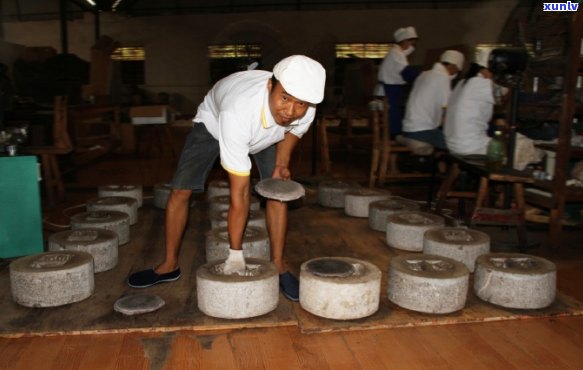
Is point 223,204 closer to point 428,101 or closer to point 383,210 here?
point 383,210

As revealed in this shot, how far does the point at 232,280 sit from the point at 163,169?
17.6 ft

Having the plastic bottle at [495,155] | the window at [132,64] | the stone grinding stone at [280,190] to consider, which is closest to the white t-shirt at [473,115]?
the plastic bottle at [495,155]

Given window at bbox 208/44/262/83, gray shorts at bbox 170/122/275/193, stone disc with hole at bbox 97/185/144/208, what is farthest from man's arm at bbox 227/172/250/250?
window at bbox 208/44/262/83

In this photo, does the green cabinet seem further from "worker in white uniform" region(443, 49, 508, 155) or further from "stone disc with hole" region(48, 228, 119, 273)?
"worker in white uniform" region(443, 49, 508, 155)

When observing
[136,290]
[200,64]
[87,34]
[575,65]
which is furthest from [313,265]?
[87,34]

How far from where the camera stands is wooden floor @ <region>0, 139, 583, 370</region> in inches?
93.1

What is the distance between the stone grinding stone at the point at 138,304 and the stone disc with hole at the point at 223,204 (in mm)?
1522

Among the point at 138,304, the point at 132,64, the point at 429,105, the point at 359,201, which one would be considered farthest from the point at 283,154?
the point at 132,64

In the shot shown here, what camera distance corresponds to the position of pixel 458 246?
3.40 m

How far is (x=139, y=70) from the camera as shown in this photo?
549 inches

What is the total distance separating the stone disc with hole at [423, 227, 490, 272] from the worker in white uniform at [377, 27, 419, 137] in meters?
2.97

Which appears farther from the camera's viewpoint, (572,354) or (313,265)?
(313,265)

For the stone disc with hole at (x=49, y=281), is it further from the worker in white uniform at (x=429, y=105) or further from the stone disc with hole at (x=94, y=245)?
the worker in white uniform at (x=429, y=105)

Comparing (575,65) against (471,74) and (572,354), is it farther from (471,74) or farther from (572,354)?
(572,354)
